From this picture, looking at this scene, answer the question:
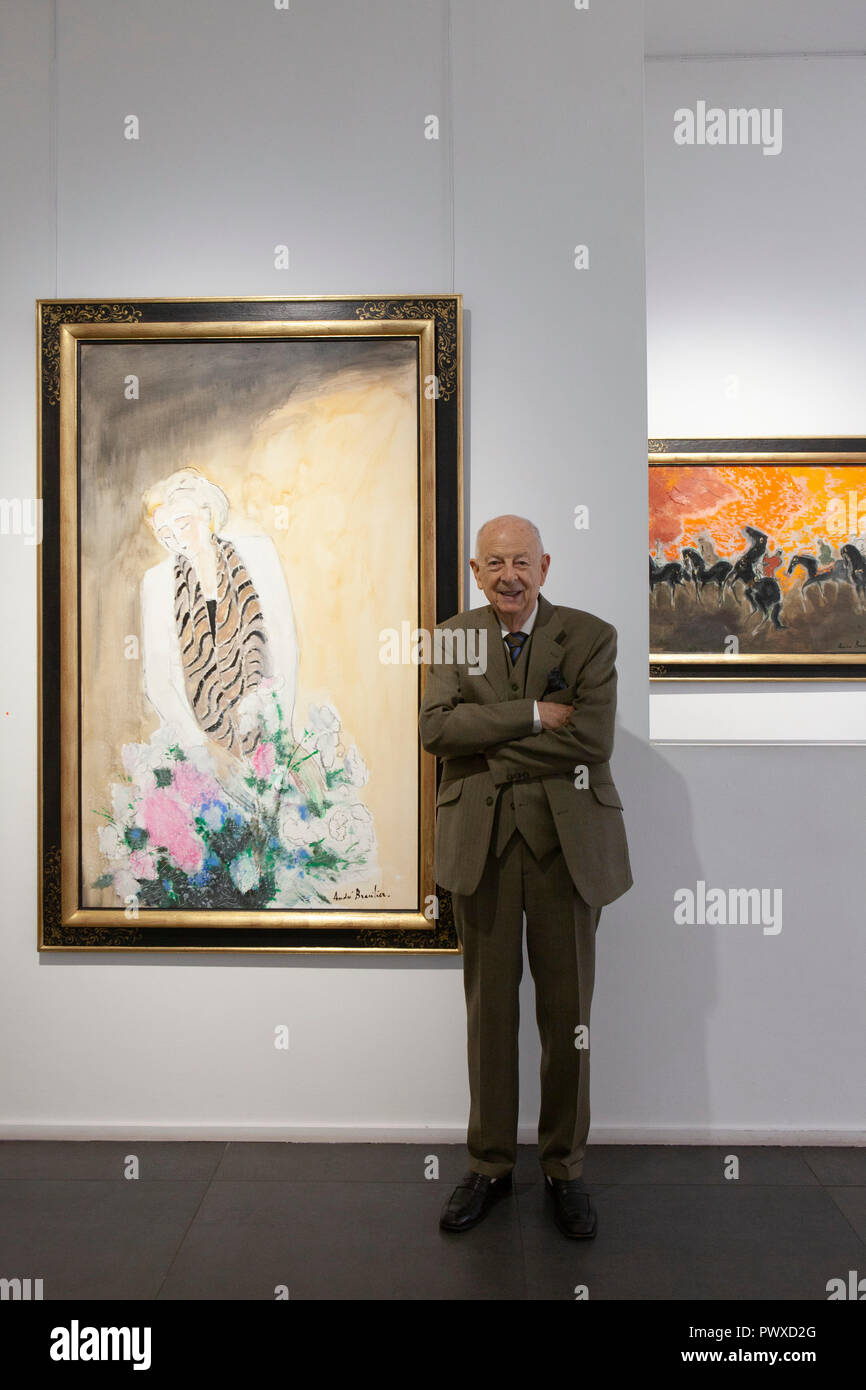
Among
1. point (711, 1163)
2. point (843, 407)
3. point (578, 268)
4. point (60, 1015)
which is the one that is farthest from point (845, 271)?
point (60, 1015)

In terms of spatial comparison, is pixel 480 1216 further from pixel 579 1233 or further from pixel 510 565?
pixel 510 565

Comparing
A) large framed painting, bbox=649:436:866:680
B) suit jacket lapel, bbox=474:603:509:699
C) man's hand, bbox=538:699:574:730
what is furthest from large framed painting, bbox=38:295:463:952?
large framed painting, bbox=649:436:866:680

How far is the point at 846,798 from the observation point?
9.52ft

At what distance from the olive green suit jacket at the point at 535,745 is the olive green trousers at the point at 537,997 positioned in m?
0.09

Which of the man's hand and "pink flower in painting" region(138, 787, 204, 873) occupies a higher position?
the man's hand

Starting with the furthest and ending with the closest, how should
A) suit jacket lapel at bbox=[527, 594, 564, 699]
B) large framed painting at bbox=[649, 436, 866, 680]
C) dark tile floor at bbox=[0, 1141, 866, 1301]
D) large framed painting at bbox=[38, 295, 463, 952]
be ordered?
large framed painting at bbox=[649, 436, 866, 680] < large framed painting at bbox=[38, 295, 463, 952] < suit jacket lapel at bbox=[527, 594, 564, 699] < dark tile floor at bbox=[0, 1141, 866, 1301]

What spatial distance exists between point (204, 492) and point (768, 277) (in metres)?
2.66

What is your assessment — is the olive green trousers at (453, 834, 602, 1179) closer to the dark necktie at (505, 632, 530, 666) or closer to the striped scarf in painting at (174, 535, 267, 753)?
the dark necktie at (505, 632, 530, 666)

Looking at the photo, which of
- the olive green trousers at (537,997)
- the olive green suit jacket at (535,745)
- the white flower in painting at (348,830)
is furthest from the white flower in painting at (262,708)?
the olive green trousers at (537,997)

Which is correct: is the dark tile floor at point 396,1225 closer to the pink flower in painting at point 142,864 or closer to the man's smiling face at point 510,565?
the pink flower in painting at point 142,864

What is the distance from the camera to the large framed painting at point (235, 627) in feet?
9.37

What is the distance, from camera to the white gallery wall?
9.39 feet

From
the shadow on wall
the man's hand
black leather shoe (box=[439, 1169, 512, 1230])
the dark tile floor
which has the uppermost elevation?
the man's hand

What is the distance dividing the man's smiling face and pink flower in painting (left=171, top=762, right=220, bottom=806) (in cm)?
110
